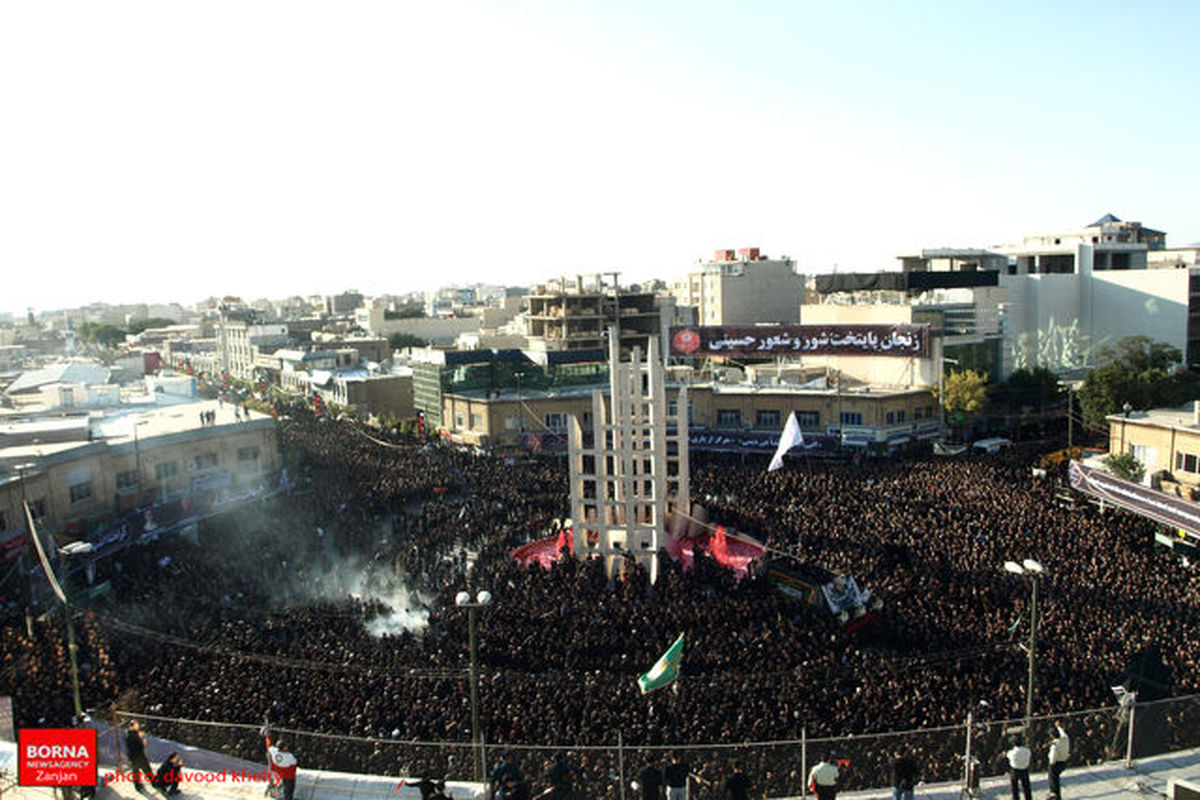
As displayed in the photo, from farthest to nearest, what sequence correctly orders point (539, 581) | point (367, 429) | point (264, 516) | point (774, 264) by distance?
point (774, 264), point (367, 429), point (264, 516), point (539, 581)

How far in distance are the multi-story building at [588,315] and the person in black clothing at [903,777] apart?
48.2 metres

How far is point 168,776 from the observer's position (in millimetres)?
12383

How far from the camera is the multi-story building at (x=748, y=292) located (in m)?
75.3

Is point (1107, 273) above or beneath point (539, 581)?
above

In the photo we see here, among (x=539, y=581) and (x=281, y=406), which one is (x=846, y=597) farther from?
(x=281, y=406)

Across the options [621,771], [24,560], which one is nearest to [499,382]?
[24,560]

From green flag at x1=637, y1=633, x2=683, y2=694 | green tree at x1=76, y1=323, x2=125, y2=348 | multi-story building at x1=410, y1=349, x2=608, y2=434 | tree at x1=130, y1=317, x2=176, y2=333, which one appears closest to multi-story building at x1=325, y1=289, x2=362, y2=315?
tree at x1=130, y1=317, x2=176, y2=333

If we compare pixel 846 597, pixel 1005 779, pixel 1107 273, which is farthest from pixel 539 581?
pixel 1107 273

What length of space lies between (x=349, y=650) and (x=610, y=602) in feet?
17.8

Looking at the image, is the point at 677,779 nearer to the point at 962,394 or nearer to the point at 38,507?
the point at 38,507

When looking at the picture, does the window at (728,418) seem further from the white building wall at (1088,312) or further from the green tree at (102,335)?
the green tree at (102,335)

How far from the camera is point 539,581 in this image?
21688mm

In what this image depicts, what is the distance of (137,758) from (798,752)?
27.7 ft

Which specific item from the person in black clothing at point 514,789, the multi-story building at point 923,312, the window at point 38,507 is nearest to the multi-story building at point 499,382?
the multi-story building at point 923,312
